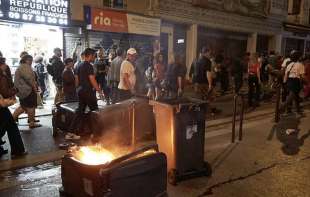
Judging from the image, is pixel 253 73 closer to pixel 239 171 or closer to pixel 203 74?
pixel 203 74

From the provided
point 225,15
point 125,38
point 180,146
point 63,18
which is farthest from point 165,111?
point 225,15

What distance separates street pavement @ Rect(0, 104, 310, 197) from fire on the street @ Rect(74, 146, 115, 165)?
137 cm

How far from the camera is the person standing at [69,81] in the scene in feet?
27.5

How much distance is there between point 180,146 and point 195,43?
496 inches

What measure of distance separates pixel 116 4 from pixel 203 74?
18.4ft

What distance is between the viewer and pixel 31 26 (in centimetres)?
1113

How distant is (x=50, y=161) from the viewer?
234 inches

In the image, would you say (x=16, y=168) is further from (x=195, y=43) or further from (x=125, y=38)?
(x=195, y=43)

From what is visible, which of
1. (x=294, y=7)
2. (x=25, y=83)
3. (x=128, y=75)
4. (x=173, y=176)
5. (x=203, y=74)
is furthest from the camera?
(x=294, y=7)

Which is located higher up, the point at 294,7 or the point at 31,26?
the point at 294,7

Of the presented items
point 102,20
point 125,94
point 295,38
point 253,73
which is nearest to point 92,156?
point 125,94

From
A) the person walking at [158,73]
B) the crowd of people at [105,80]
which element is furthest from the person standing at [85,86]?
the person walking at [158,73]

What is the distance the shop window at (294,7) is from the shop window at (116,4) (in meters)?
15.5

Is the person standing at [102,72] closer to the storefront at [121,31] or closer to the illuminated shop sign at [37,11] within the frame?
the storefront at [121,31]
